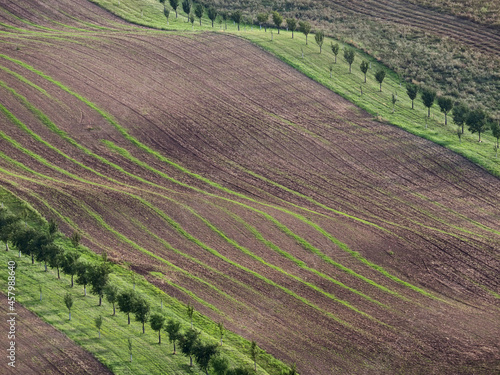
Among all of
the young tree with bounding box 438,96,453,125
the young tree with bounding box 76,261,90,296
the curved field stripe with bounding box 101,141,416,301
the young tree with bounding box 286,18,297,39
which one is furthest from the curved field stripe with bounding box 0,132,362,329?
the young tree with bounding box 286,18,297,39

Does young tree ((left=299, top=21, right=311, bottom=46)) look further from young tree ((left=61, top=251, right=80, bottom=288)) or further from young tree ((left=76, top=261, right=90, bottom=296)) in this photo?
young tree ((left=76, top=261, right=90, bottom=296))

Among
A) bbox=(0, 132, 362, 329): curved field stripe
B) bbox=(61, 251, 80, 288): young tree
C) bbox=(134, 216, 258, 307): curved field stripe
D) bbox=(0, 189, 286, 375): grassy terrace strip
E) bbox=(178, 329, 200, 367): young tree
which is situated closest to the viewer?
bbox=(178, 329, 200, 367): young tree

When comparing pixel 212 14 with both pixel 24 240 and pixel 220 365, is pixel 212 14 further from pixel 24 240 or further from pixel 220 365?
pixel 220 365

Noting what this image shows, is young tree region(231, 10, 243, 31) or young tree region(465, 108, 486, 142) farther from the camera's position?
young tree region(231, 10, 243, 31)

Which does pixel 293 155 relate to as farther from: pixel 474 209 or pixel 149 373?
pixel 149 373

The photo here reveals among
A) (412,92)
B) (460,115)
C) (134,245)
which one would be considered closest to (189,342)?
(134,245)

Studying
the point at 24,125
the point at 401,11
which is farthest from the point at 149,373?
the point at 401,11
